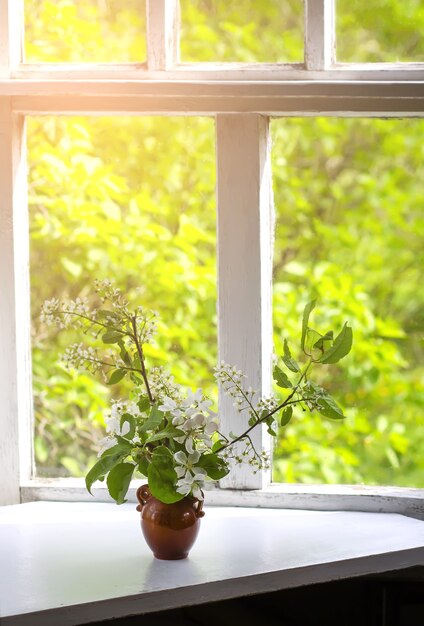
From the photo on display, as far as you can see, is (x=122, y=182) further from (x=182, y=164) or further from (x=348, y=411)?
(x=348, y=411)

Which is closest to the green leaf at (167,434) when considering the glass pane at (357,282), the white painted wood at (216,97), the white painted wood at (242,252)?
the white painted wood at (242,252)

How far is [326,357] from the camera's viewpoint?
193 centimetres

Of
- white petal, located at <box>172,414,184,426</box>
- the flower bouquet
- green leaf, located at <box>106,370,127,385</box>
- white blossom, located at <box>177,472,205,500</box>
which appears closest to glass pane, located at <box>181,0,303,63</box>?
the flower bouquet

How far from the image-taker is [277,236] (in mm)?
2283

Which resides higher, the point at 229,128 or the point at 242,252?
the point at 229,128

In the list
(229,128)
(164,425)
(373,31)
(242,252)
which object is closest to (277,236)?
(242,252)

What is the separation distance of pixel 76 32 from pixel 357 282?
899mm

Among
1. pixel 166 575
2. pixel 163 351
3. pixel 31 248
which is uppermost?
pixel 31 248

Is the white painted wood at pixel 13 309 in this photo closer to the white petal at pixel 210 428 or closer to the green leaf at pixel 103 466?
the green leaf at pixel 103 466

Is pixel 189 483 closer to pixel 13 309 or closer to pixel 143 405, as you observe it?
pixel 143 405

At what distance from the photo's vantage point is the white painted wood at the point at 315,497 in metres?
2.21

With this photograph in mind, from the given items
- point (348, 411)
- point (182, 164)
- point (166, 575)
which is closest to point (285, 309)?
point (348, 411)

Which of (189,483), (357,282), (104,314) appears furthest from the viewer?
(357,282)

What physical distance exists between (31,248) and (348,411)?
874 millimetres
